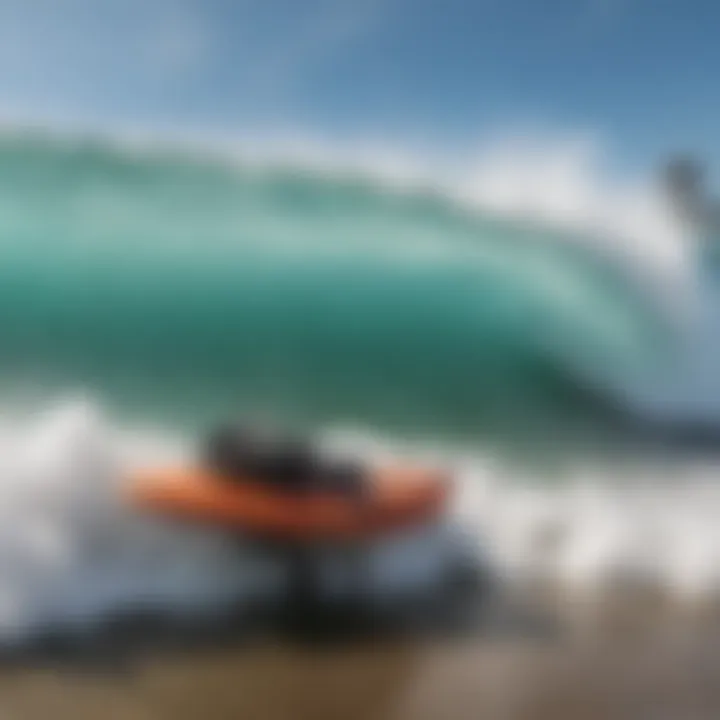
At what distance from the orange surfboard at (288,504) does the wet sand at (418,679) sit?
0.12 meters

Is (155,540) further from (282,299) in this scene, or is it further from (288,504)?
(282,299)

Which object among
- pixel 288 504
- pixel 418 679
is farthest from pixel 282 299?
pixel 418 679

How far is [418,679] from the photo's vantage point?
1044 mm

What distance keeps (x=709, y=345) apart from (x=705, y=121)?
0.75 ft

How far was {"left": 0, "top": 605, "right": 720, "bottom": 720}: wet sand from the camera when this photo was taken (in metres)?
1.00

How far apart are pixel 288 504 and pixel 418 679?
0.70 feet

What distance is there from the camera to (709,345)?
1.13 metres

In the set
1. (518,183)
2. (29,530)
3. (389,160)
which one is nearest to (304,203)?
(389,160)

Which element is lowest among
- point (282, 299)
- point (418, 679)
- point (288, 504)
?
point (418, 679)

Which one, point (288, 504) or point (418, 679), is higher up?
point (288, 504)

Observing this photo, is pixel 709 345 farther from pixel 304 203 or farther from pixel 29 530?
pixel 29 530

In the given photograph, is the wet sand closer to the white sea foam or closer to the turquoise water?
the white sea foam

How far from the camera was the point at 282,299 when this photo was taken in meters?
1.02

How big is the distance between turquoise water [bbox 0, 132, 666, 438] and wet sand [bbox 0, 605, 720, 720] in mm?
214
